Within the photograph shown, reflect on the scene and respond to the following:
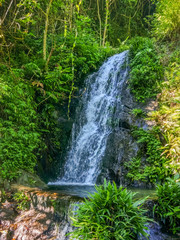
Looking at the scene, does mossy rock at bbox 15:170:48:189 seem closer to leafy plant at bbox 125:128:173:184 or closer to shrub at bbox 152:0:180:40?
leafy plant at bbox 125:128:173:184

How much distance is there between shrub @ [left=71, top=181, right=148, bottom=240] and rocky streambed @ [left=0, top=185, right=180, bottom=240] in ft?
2.18

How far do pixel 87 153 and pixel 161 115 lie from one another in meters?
2.79

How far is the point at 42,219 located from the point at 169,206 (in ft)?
7.95

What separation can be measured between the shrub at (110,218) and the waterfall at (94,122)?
A: 11.3ft

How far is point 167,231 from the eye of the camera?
11.5ft

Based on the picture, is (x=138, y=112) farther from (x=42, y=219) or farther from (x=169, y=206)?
(x=42, y=219)

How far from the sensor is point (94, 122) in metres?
7.92

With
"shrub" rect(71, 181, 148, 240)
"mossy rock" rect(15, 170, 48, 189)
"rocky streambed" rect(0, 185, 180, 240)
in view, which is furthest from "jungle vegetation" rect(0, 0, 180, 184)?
"shrub" rect(71, 181, 148, 240)

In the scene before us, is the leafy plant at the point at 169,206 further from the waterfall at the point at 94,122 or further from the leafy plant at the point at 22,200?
the waterfall at the point at 94,122

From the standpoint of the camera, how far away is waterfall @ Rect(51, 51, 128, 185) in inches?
272

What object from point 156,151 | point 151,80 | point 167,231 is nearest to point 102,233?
point 167,231

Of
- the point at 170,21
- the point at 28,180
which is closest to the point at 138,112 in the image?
the point at 28,180

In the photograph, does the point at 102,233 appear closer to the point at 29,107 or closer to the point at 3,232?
the point at 3,232

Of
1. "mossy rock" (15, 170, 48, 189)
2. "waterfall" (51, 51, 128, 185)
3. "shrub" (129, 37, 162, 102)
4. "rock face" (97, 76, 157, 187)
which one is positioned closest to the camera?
"mossy rock" (15, 170, 48, 189)
